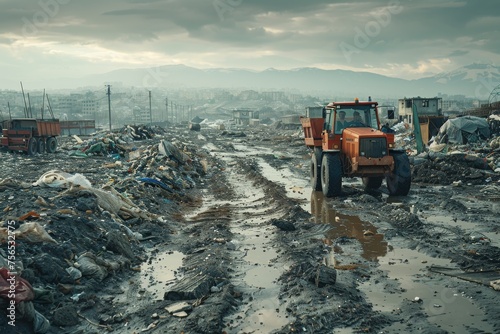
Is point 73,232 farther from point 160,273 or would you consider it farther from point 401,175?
point 401,175

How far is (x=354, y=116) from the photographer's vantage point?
12430 millimetres

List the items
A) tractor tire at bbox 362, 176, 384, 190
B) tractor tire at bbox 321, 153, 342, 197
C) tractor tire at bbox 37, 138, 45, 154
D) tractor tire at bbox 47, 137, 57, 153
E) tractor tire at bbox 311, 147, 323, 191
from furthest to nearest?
tractor tire at bbox 47, 137, 57, 153, tractor tire at bbox 37, 138, 45, 154, tractor tire at bbox 311, 147, 323, 191, tractor tire at bbox 362, 176, 384, 190, tractor tire at bbox 321, 153, 342, 197

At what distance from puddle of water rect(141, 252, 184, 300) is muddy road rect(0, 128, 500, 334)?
0.03 metres

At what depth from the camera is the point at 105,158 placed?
75.4 ft

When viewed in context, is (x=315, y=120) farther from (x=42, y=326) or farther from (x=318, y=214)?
(x=42, y=326)

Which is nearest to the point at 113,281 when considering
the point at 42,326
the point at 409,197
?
the point at 42,326

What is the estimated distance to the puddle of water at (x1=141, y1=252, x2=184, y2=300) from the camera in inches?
249

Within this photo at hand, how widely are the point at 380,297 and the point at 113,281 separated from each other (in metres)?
3.57

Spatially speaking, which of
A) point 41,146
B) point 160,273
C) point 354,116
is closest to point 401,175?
point 354,116

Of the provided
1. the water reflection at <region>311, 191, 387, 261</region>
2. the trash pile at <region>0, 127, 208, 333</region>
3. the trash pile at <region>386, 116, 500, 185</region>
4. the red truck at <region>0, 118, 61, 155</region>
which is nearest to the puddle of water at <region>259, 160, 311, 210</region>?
the water reflection at <region>311, 191, 387, 261</region>

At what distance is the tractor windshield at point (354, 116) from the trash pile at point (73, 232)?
4718 millimetres

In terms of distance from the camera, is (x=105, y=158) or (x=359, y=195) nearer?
(x=359, y=195)

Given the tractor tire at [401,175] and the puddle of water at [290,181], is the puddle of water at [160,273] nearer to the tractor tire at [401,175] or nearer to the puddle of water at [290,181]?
the puddle of water at [290,181]

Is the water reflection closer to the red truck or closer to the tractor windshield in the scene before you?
the tractor windshield
